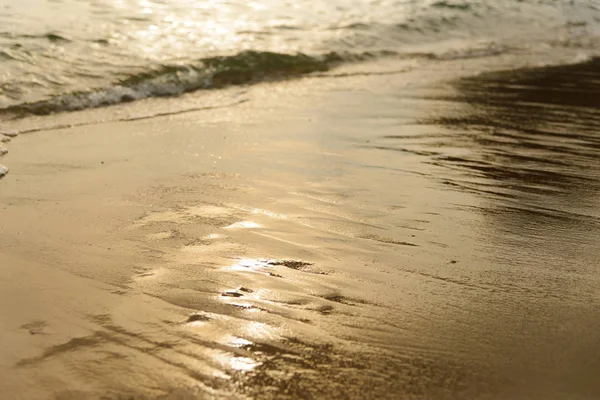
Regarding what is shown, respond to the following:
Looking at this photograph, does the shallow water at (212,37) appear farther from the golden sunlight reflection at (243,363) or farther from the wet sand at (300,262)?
the golden sunlight reflection at (243,363)

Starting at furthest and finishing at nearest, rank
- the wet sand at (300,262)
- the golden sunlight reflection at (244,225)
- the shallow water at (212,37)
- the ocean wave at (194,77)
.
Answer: the shallow water at (212,37), the ocean wave at (194,77), the golden sunlight reflection at (244,225), the wet sand at (300,262)

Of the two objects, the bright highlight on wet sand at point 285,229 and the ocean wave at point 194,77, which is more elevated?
the ocean wave at point 194,77

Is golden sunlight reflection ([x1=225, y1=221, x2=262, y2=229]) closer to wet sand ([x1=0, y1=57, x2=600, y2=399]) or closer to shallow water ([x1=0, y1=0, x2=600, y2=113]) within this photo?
wet sand ([x1=0, y1=57, x2=600, y2=399])

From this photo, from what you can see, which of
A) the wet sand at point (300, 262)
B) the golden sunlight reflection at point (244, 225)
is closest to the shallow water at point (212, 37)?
the wet sand at point (300, 262)

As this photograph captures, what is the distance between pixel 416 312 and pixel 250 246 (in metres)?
0.85

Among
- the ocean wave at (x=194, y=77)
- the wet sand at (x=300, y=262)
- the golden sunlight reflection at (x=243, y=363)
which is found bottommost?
the golden sunlight reflection at (x=243, y=363)

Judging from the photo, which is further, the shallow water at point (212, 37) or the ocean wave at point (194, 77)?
the shallow water at point (212, 37)

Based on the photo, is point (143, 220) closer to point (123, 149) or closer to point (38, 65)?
point (123, 149)

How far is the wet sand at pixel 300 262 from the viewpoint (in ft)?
7.04

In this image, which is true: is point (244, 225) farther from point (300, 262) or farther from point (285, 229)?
point (300, 262)

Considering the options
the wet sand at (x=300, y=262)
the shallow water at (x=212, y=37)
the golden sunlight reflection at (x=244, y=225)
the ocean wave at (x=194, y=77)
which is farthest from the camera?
the shallow water at (x=212, y=37)

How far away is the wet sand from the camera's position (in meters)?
2.14

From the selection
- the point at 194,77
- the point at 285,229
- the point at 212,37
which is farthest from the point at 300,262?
the point at 212,37

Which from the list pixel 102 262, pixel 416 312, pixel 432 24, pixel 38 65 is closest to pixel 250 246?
pixel 102 262
